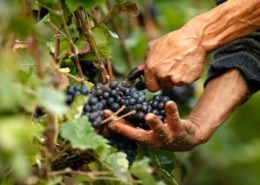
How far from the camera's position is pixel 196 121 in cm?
243

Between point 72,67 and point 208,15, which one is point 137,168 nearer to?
point 72,67

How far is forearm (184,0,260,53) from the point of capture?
7.50 feet

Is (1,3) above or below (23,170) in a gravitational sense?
above

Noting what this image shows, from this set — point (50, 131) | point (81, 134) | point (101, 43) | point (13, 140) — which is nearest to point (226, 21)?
point (101, 43)

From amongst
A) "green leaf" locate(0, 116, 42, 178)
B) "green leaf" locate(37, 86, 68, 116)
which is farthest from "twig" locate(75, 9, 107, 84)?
"green leaf" locate(0, 116, 42, 178)

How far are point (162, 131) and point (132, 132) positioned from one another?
76 mm

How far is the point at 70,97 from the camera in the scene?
1.87 m

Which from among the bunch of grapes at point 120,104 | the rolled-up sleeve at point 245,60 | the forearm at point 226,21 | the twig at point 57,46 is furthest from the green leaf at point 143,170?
the rolled-up sleeve at point 245,60

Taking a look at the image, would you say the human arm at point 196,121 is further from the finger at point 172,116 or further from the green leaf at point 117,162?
the green leaf at point 117,162

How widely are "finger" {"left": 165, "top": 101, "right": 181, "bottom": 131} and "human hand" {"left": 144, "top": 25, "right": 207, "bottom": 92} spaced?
18cm

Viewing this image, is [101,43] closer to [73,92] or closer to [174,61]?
[174,61]

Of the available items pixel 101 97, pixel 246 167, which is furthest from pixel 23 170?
pixel 246 167

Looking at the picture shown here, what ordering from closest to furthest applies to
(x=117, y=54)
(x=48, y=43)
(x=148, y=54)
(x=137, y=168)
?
(x=137, y=168)
(x=48, y=43)
(x=148, y=54)
(x=117, y=54)

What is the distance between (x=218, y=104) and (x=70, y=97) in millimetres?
797
